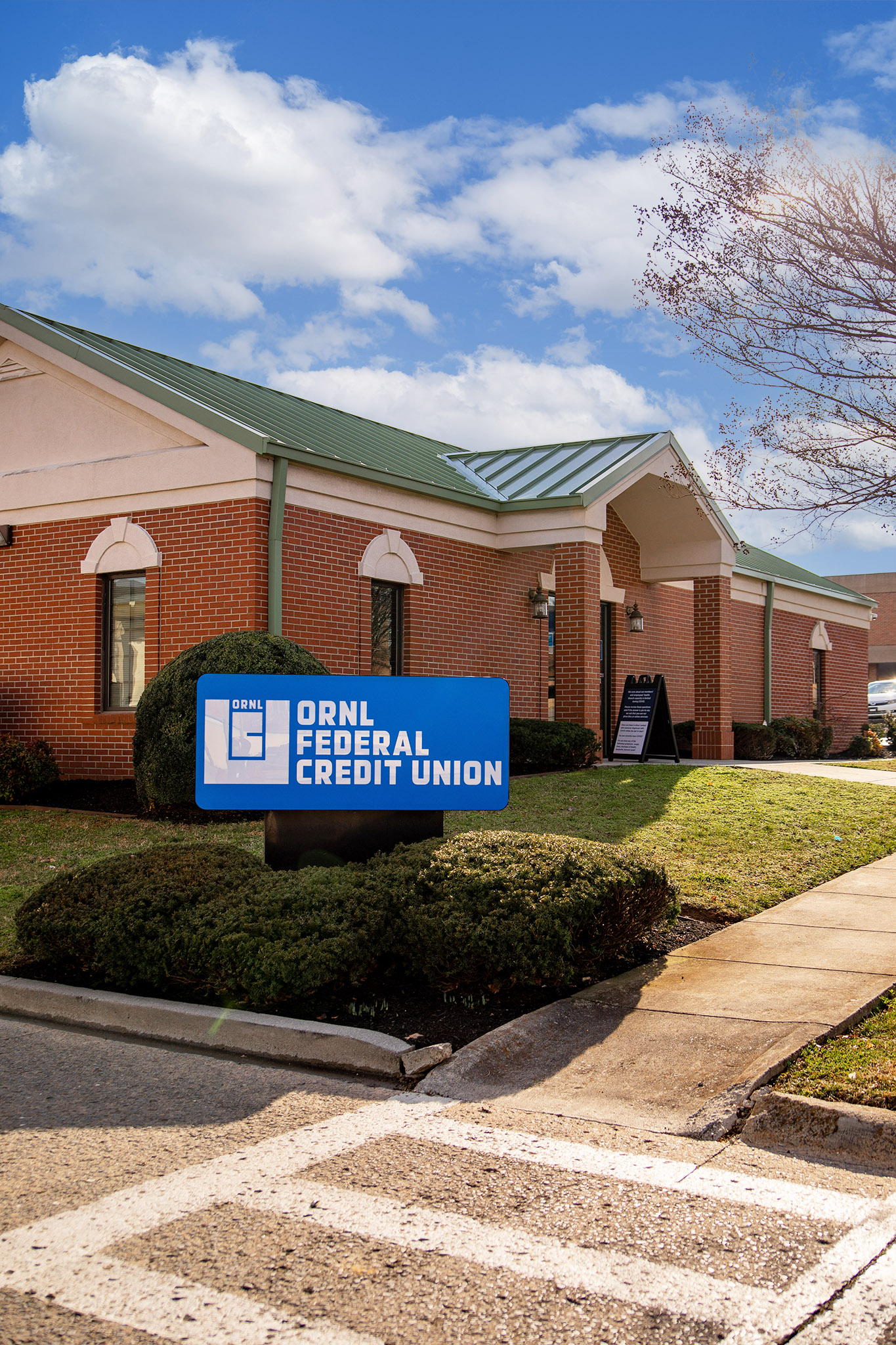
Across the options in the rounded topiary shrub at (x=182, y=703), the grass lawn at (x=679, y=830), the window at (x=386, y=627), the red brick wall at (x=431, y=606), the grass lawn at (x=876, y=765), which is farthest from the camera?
the grass lawn at (x=876, y=765)

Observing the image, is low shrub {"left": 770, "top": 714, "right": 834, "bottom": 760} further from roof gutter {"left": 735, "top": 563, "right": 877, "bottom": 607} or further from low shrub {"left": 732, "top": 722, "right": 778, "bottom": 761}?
roof gutter {"left": 735, "top": 563, "right": 877, "bottom": 607}

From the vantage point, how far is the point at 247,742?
6.59m

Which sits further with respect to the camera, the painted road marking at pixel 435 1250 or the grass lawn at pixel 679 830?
the grass lawn at pixel 679 830

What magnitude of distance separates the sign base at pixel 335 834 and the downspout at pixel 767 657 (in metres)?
17.7

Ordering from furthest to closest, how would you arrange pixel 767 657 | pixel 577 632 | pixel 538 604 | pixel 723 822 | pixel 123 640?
pixel 767 657 < pixel 538 604 < pixel 577 632 < pixel 123 640 < pixel 723 822

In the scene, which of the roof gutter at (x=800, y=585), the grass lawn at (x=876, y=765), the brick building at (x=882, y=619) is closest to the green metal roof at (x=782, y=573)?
the roof gutter at (x=800, y=585)

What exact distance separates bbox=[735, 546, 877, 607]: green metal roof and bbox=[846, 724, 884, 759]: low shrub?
357cm

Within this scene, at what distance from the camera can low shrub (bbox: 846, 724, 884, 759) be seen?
80.6 ft

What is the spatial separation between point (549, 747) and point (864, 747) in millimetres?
12942

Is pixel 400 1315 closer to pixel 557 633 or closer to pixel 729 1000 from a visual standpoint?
pixel 729 1000

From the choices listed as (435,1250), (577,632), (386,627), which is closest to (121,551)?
(386,627)

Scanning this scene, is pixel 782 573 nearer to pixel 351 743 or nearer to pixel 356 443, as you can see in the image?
pixel 356 443

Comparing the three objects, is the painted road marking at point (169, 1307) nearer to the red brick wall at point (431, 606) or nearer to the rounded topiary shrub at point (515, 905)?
the rounded topiary shrub at point (515, 905)

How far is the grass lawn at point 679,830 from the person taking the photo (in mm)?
8656
